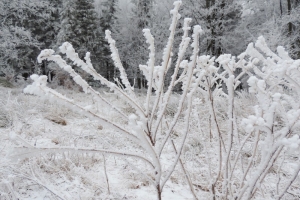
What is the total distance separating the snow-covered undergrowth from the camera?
0.70m

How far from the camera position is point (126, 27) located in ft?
58.2

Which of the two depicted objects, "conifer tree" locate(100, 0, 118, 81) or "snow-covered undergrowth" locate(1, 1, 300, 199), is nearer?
"snow-covered undergrowth" locate(1, 1, 300, 199)

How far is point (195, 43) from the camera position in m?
0.82

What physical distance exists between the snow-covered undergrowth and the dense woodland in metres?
5.53

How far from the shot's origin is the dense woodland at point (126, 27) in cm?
963

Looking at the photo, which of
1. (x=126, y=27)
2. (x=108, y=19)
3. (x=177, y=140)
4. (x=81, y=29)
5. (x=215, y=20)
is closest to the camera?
(x=177, y=140)

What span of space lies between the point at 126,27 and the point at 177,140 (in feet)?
→ 53.0

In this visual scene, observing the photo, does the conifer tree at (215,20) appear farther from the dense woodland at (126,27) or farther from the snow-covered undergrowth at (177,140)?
the snow-covered undergrowth at (177,140)

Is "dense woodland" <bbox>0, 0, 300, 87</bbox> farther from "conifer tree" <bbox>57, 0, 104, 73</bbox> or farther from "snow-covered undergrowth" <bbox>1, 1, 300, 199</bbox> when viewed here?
"snow-covered undergrowth" <bbox>1, 1, 300, 199</bbox>

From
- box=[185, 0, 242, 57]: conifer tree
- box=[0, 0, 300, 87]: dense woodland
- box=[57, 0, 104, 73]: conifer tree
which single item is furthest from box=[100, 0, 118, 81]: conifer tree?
box=[185, 0, 242, 57]: conifer tree

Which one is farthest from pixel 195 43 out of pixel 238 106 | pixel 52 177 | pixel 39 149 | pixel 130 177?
pixel 238 106

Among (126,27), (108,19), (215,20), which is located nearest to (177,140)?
(215,20)

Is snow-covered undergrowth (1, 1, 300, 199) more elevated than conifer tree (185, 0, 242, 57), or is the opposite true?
conifer tree (185, 0, 242, 57)

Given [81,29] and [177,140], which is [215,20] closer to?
[81,29]
